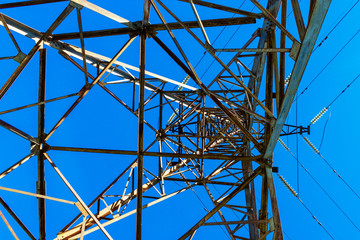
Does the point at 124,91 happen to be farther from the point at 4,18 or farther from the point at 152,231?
the point at 4,18

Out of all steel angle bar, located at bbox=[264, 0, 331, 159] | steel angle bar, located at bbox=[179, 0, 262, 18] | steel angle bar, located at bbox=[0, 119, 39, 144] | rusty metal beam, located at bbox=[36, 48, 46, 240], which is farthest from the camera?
rusty metal beam, located at bbox=[36, 48, 46, 240]

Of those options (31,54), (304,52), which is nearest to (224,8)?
(304,52)

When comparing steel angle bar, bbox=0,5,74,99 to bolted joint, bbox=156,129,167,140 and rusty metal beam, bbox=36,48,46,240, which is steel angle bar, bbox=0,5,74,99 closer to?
rusty metal beam, bbox=36,48,46,240

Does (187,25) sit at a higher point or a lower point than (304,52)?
higher

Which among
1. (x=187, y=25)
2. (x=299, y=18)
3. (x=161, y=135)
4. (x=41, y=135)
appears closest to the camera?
(x=299, y=18)

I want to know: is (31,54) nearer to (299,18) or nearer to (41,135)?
(41,135)

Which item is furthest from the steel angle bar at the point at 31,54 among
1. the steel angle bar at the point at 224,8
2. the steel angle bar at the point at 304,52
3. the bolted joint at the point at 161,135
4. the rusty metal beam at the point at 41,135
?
the bolted joint at the point at 161,135

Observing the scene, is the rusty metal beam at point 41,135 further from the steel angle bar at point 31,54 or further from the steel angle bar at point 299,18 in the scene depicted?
the steel angle bar at point 299,18

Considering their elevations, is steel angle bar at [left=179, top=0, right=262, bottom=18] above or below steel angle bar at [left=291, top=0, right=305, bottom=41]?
above

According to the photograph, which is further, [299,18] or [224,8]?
[224,8]

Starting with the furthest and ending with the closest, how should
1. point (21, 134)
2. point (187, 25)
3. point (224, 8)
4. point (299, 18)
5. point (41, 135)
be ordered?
point (41, 135) → point (21, 134) → point (187, 25) → point (224, 8) → point (299, 18)

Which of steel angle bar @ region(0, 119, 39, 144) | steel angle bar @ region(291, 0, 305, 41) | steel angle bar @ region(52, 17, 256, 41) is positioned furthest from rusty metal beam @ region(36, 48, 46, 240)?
steel angle bar @ region(291, 0, 305, 41)

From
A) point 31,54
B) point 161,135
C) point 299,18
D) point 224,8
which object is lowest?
point 299,18

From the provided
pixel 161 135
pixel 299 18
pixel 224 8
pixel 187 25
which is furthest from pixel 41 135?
pixel 299 18
